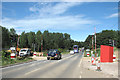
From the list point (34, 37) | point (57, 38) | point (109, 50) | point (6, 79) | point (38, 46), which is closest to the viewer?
point (6, 79)

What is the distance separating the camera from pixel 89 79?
9789 mm

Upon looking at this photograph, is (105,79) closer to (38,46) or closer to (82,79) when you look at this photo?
(82,79)

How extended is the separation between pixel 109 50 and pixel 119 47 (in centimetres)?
4357

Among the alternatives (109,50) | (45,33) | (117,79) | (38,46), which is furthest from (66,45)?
(117,79)

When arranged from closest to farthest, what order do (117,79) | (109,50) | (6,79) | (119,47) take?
(6,79)
(117,79)
(109,50)
(119,47)

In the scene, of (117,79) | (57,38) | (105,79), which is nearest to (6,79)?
(105,79)

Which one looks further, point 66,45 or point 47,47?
point 66,45

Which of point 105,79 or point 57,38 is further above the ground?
point 57,38

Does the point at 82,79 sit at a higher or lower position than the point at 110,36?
lower

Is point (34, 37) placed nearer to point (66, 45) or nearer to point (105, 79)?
point (66, 45)

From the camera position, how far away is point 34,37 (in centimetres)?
8538

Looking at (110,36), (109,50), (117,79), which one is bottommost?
(117,79)

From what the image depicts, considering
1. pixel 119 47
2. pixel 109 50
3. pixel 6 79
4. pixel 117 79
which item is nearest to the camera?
pixel 6 79

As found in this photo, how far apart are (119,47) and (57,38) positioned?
3982cm
